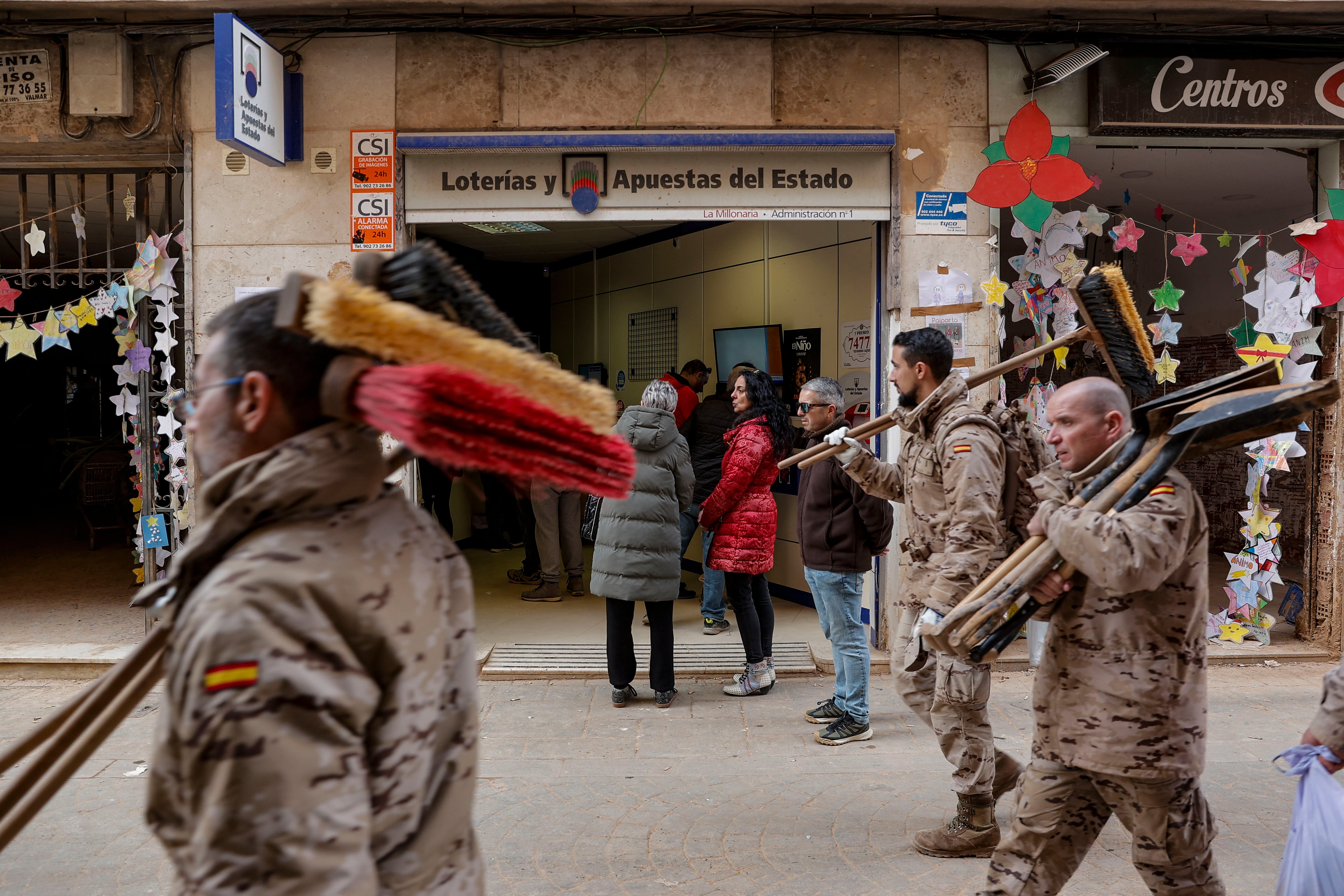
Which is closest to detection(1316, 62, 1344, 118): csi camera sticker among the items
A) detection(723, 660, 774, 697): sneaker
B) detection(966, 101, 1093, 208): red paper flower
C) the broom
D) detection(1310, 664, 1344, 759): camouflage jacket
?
detection(966, 101, 1093, 208): red paper flower

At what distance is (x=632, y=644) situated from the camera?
5.76 metres

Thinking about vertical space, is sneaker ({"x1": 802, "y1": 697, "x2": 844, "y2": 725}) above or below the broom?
below

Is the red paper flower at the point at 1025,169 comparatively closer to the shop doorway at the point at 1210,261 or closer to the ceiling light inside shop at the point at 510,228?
the shop doorway at the point at 1210,261

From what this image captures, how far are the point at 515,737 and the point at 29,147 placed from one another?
5.26 metres

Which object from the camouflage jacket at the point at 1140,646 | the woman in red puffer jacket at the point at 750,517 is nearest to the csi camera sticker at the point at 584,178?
the woman in red puffer jacket at the point at 750,517

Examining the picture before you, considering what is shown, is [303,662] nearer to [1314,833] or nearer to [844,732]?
[1314,833]

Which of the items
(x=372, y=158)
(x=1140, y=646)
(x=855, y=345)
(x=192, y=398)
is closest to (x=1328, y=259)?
(x=855, y=345)

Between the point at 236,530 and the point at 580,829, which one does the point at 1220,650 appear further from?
the point at 236,530

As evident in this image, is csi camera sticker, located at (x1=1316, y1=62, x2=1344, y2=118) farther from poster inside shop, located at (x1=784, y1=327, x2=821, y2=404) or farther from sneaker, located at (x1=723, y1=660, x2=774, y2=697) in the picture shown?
sneaker, located at (x1=723, y1=660, x2=774, y2=697)

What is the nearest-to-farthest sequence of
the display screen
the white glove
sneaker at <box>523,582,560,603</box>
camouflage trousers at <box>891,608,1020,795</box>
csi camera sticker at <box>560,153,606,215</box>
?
1. camouflage trousers at <box>891,608,1020,795</box>
2. the white glove
3. csi camera sticker at <box>560,153,606,215</box>
4. sneaker at <box>523,582,560,603</box>
5. the display screen

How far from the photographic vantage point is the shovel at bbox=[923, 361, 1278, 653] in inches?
102

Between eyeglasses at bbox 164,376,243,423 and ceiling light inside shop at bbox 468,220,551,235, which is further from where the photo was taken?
ceiling light inside shop at bbox 468,220,551,235

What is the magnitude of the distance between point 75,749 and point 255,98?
5.20 m

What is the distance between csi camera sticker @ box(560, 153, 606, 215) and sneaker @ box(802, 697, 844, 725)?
3.61 metres
